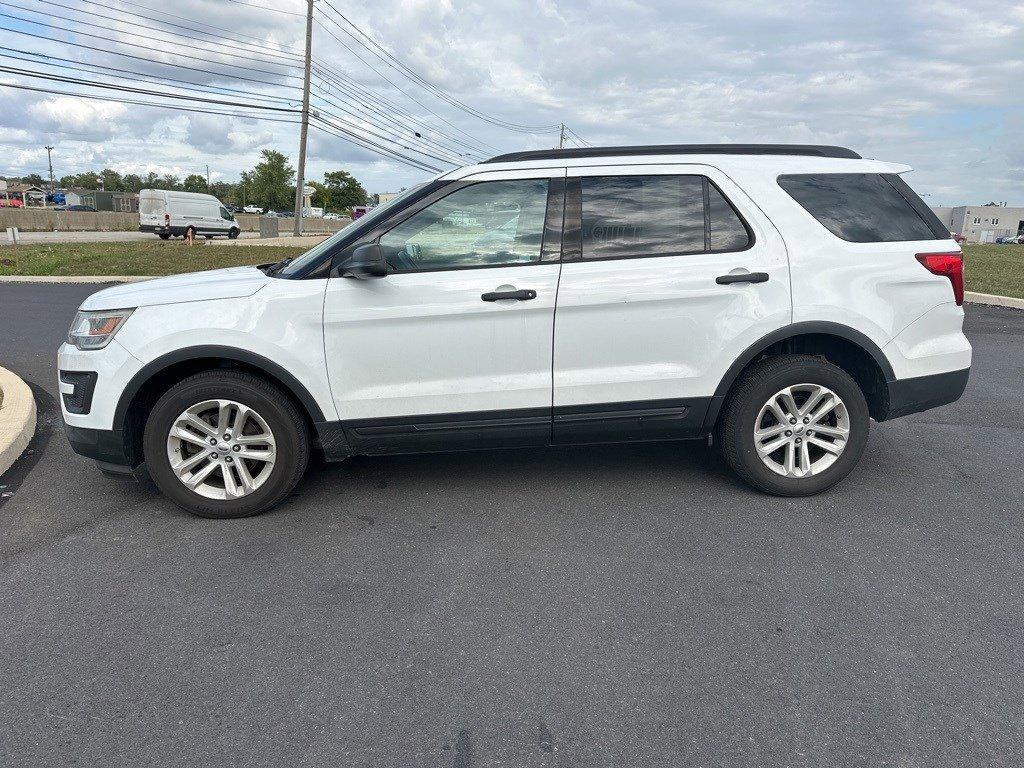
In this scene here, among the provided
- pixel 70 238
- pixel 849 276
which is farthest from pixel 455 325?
pixel 70 238

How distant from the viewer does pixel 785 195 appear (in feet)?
14.0

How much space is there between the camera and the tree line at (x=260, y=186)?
9238 centimetres

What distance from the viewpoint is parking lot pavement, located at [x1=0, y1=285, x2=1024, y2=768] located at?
2.40 m

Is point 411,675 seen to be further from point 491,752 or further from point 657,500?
point 657,500

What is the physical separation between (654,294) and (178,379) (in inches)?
104

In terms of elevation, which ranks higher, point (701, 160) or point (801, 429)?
point (701, 160)

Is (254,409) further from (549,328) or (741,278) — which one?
(741,278)

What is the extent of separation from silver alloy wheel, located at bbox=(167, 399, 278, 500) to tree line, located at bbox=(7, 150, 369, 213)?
7759 cm

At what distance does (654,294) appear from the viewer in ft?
13.3

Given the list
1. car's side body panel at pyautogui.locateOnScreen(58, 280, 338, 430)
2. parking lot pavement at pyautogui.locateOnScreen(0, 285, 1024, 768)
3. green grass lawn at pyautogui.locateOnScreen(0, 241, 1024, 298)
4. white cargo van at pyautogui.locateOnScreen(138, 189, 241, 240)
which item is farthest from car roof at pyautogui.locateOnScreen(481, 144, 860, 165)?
white cargo van at pyautogui.locateOnScreen(138, 189, 241, 240)

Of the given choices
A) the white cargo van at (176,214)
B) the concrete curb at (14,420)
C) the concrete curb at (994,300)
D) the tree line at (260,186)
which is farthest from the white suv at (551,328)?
the tree line at (260,186)

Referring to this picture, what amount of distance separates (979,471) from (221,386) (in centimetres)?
462

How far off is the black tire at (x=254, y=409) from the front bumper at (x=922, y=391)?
11.0 feet

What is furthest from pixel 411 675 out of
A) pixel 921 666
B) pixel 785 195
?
pixel 785 195
